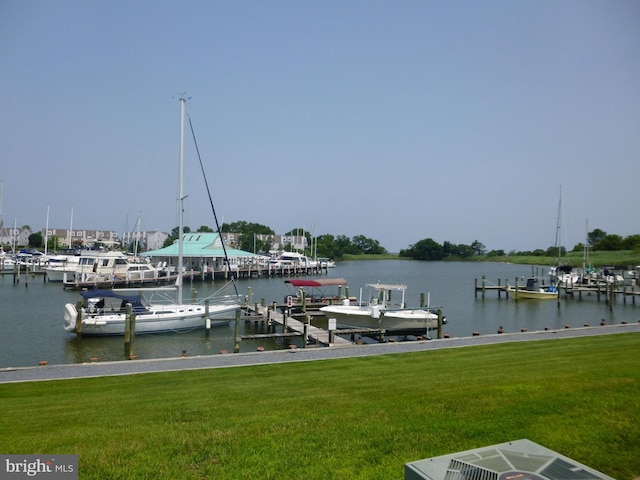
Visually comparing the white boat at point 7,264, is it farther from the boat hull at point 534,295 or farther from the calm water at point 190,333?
the boat hull at point 534,295

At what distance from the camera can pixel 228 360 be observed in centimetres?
1681

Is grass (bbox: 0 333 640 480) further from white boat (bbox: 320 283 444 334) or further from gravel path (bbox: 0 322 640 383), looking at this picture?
white boat (bbox: 320 283 444 334)

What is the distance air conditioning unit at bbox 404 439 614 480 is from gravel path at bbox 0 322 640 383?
1214 cm

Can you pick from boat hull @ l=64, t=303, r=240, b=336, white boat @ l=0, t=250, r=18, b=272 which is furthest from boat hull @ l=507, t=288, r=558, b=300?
white boat @ l=0, t=250, r=18, b=272

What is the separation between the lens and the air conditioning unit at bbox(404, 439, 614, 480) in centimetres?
409

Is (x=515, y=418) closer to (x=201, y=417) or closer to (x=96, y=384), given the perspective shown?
(x=201, y=417)

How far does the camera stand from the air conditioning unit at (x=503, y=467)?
4094 millimetres

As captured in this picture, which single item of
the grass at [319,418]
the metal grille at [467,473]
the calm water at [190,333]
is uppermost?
the metal grille at [467,473]

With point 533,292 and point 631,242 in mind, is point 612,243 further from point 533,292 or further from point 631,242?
point 533,292

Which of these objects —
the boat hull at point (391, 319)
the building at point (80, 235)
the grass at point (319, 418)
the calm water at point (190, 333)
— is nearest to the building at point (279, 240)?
the building at point (80, 235)

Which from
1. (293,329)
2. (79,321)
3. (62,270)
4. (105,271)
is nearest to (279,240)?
(62,270)

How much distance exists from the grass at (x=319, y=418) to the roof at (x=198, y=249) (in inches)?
2610

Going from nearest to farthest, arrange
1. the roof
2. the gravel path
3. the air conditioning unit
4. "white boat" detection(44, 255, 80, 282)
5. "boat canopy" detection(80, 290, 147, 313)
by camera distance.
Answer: the air conditioning unit → the gravel path → "boat canopy" detection(80, 290, 147, 313) → "white boat" detection(44, 255, 80, 282) → the roof

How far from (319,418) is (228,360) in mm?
8678
